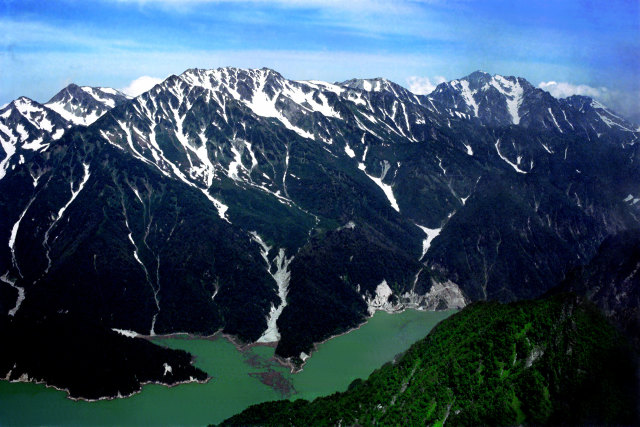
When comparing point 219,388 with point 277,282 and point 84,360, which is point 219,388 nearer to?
point 84,360

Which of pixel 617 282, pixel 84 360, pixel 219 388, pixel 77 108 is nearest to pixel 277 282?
pixel 219 388

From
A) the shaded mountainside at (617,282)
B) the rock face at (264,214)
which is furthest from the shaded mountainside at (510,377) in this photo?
the rock face at (264,214)

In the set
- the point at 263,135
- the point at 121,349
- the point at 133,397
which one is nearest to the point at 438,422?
the point at 133,397

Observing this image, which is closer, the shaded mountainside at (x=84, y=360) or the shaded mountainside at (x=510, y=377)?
the shaded mountainside at (x=510, y=377)

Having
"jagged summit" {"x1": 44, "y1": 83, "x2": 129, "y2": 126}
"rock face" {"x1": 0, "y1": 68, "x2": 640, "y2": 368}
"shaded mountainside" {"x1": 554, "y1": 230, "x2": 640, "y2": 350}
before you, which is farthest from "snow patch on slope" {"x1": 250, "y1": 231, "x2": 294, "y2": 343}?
"jagged summit" {"x1": 44, "y1": 83, "x2": 129, "y2": 126}

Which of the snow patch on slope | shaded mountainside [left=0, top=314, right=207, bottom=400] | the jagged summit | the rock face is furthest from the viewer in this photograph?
the jagged summit

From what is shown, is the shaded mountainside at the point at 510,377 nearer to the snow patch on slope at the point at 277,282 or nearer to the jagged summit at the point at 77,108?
the snow patch on slope at the point at 277,282

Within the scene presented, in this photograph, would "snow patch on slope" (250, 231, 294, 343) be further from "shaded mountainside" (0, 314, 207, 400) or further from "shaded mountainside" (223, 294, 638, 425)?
"shaded mountainside" (223, 294, 638, 425)

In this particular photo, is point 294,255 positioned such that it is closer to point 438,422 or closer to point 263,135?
point 263,135
